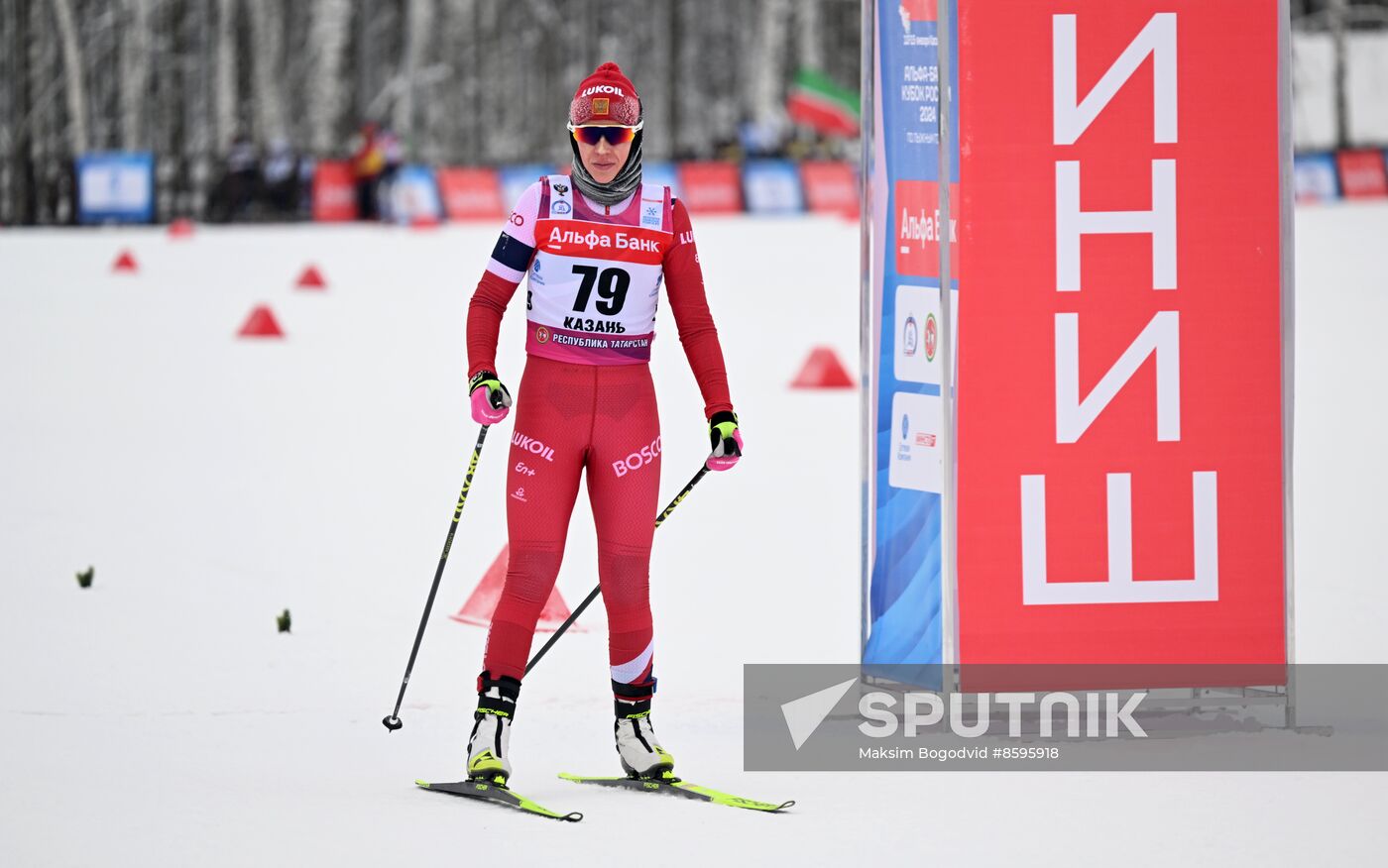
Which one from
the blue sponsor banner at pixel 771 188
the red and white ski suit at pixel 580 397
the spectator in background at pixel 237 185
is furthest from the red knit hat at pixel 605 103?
the blue sponsor banner at pixel 771 188

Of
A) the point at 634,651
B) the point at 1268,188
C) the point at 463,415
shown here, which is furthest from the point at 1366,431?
the point at 634,651

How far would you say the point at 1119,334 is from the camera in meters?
6.11

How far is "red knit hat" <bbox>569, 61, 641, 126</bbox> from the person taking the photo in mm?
5465

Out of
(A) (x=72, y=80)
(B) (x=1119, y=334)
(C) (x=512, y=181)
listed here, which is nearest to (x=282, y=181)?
(C) (x=512, y=181)

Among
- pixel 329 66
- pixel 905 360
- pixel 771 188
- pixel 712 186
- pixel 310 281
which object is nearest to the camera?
pixel 905 360

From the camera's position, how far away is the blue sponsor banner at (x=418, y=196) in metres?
34.4

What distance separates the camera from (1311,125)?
49.9 m

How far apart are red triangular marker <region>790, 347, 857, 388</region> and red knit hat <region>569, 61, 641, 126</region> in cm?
942

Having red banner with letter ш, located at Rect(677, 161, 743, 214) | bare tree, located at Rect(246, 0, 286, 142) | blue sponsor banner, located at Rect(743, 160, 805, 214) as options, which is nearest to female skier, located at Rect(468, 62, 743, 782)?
red banner with letter ш, located at Rect(677, 161, 743, 214)

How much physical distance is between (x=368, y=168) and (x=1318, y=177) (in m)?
16.8

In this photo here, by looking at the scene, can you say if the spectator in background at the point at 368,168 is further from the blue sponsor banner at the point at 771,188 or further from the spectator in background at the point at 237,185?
the blue sponsor banner at the point at 771,188

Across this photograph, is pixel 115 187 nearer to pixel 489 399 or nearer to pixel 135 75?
pixel 135 75

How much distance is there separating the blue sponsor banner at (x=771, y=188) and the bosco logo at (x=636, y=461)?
31.9 meters

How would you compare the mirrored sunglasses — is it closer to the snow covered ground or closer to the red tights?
the red tights
